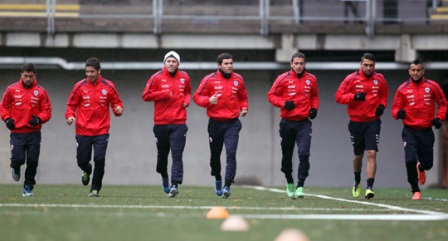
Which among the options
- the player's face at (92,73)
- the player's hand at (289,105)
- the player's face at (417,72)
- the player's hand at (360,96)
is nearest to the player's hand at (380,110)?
the player's hand at (360,96)

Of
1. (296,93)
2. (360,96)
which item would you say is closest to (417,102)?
(360,96)

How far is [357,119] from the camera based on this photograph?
15.6 meters

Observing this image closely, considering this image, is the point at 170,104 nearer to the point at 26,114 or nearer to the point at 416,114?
the point at 26,114

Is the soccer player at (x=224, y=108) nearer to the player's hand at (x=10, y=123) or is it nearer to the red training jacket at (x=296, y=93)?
the red training jacket at (x=296, y=93)

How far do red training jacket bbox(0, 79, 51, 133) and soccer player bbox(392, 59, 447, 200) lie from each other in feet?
16.2

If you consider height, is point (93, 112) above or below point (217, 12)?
below

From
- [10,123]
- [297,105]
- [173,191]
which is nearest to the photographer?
[173,191]

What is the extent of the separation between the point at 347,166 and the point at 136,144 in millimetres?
5161

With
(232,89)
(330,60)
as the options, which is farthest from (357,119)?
(330,60)

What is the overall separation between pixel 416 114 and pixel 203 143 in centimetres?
1190

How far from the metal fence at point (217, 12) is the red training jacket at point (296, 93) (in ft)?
29.9

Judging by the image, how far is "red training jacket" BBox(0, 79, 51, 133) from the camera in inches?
609

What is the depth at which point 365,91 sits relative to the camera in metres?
15.6

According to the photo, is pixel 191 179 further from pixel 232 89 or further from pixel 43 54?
pixel 232 89
